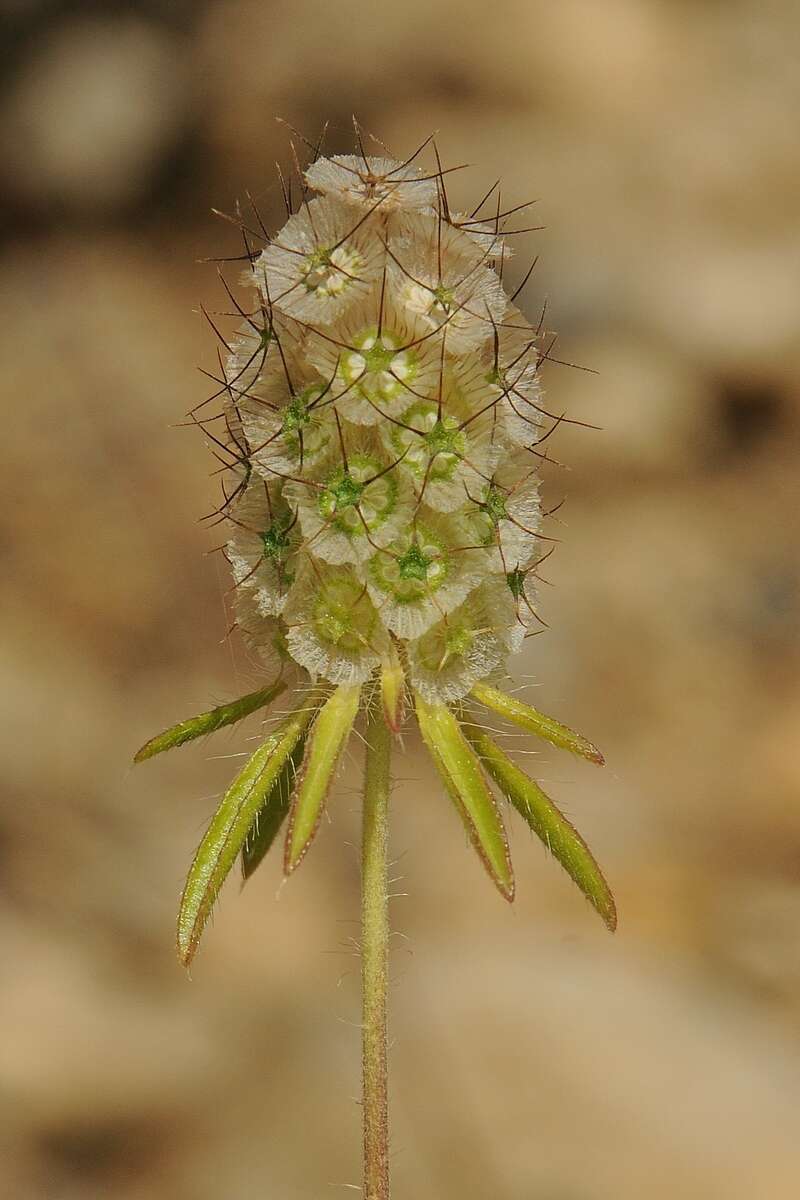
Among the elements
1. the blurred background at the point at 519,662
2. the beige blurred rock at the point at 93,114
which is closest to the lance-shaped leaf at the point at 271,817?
the blurred background at the point at 519,662

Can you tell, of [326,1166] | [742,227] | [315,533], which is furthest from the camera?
[326,1166]

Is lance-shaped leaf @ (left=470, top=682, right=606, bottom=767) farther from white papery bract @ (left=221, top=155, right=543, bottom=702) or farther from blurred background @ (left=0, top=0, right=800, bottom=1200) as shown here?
blurred background @ (left=0, top=0, right=800, bottom=1200)

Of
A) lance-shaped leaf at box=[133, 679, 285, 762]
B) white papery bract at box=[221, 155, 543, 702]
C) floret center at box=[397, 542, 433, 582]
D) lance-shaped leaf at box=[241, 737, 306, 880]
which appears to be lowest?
lance-shaped leaf at box=[241, 737, 306, 880]

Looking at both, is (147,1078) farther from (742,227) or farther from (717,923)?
(742,227)

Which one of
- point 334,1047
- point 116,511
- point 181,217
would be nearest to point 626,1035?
point 334,1047

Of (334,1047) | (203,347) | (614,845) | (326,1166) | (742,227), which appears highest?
(742,227)

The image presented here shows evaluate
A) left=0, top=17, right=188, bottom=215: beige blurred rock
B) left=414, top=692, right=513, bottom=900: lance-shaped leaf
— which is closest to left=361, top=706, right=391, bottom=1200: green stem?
left=414, top=692, right=513, bottom=900: lance-shaped leaf

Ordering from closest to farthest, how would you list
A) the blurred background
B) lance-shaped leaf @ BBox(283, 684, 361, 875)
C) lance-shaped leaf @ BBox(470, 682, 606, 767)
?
lance-shaped leaf @ BBox(283, 684, 361, 875), lance-shaped leaf @ BBox(470, 682, 606, 767), the blurred background

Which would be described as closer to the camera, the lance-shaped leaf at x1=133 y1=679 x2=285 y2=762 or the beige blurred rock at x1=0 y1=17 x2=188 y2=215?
the lance-shaped leaf at x1=133 y1=679 x2=285 y2=762
